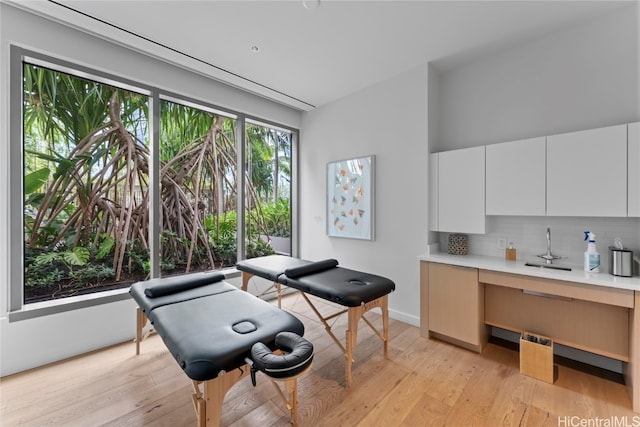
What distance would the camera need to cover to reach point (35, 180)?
2295 mm

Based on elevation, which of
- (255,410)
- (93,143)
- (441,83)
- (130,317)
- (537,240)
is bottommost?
(255,410)

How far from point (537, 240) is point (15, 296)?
4.46 meters

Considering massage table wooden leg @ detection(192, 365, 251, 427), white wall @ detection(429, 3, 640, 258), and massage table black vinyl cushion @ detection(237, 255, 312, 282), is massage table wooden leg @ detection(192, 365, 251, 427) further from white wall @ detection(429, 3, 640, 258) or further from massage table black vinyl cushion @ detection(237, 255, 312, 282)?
white wall @ detection(429, 3, 640, 258)

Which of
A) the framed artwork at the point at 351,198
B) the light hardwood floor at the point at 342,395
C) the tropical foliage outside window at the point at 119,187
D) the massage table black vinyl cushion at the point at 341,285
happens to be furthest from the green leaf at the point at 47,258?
the framed artwork at the point at 351,198

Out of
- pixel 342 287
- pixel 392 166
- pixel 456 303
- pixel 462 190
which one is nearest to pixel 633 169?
pixel 462 190

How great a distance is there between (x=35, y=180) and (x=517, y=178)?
417 cm

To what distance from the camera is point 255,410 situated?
1.76 m

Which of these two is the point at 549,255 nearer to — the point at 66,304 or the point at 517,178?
the point at 517,178

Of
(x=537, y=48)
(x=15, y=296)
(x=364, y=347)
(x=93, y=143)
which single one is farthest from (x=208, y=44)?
(x=364, y=347)

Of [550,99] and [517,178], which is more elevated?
[550,99]

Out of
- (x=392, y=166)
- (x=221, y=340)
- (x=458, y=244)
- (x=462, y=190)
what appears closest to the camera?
(x=221, y=340)

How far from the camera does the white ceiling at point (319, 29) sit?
6.77 ft

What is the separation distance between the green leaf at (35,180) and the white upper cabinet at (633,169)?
462 cm

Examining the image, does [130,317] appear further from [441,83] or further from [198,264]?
[441,83]
